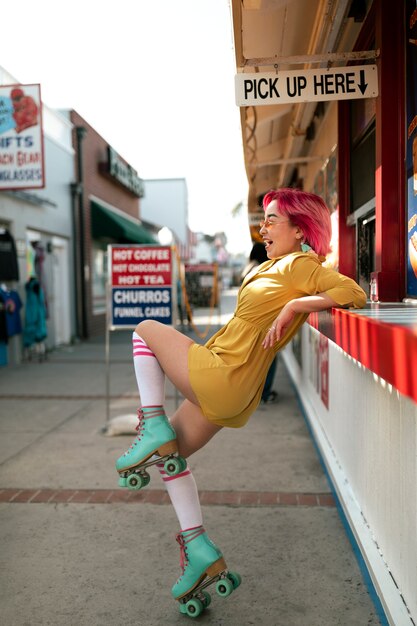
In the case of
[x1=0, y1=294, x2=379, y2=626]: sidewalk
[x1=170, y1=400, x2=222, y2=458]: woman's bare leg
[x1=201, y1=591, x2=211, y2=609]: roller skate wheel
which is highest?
[x1=170, y1=400, x2=222, y2=458]: woman's bare leg

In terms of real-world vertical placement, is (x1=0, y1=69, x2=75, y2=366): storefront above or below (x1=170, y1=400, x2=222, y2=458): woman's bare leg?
above

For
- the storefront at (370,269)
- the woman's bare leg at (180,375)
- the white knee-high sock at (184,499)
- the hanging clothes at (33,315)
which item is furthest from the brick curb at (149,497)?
the hanging clothes at (33,315)

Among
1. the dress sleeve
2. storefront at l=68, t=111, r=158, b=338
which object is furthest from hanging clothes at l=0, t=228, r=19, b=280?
the dress sleeve

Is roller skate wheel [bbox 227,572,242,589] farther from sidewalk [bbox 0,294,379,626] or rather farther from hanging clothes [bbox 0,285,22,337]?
hanging clothes [bbox 0,285,22,337]

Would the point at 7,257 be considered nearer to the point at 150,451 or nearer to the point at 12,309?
the point at 12,309

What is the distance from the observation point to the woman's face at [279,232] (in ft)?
8.20

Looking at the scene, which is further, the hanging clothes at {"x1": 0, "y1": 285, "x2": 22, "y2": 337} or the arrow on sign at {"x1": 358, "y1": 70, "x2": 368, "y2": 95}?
the hanging clothes at {"x1": 0, "y1": 285, "x2": 22, "y2": 337}

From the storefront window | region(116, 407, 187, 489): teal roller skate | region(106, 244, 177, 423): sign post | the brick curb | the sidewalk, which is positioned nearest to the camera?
region(116, 407, 187, 489): teal roller skate

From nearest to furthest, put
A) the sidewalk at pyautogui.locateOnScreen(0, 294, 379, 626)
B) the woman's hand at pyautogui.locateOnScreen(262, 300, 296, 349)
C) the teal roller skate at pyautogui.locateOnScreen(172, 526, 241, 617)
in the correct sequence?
the woman's hand at pyautogui.locateOnScreen(262, 300, 296, 349)
the teal roller skate at pyautogui.locateOnScreen(172, 526, 241, 617)
the sidewalk at pyautogui.locateOnScreen(0, 294, 379, 626)

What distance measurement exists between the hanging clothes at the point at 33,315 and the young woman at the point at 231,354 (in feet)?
28.8

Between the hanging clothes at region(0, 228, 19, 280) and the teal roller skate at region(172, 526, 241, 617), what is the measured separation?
28.0ft

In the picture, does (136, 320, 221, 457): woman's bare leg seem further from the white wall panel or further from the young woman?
the white wall panel

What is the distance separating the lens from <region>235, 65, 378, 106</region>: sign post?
3393mm

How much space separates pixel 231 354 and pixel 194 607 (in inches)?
44.8
